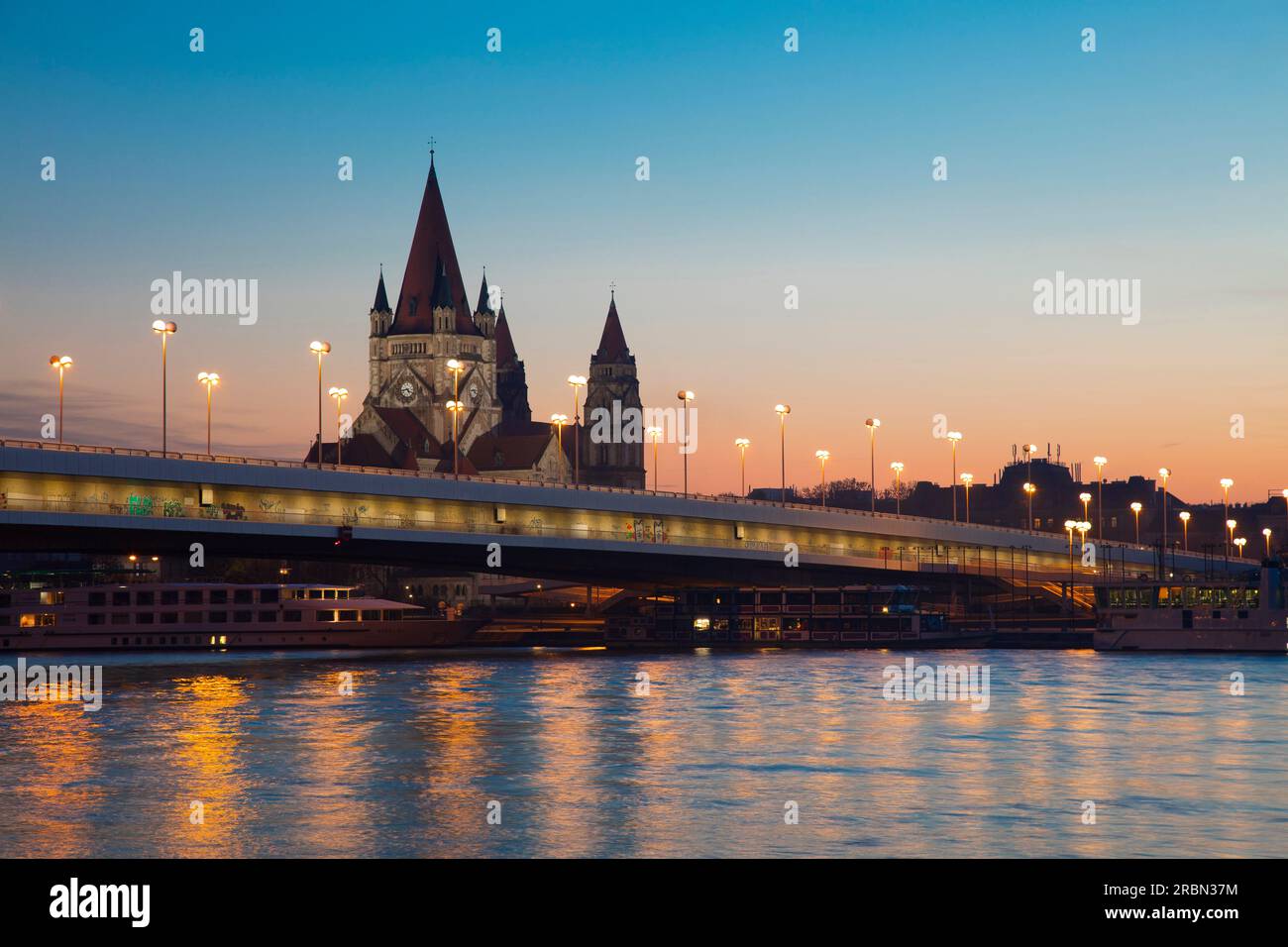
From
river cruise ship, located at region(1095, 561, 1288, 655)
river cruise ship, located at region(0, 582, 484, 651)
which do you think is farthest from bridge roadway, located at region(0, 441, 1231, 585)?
river cruise ship, located at region(0, 582, 484, 651)

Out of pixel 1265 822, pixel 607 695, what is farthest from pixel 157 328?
pixel 1265 822

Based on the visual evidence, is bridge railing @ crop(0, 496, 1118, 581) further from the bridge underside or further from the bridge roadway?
the bridge underside

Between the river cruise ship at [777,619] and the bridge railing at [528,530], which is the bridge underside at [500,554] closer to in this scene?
the bridge railing at [528,530]

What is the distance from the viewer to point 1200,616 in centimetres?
10438

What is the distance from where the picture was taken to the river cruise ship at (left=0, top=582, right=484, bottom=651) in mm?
120250

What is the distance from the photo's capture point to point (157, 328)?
76.9m

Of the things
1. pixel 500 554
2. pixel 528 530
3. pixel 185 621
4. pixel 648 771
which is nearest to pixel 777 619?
pixel 528 530

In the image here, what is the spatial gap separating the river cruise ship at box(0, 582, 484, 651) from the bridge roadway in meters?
21.8

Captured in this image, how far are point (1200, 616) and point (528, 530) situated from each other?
43353 millimetres

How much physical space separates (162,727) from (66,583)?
358ft

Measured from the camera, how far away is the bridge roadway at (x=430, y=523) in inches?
2953

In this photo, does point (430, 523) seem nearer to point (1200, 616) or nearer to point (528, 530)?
point (528, 530)

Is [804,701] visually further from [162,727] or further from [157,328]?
[157,328]

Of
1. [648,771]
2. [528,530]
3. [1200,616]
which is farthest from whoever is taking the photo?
[1200,616]
